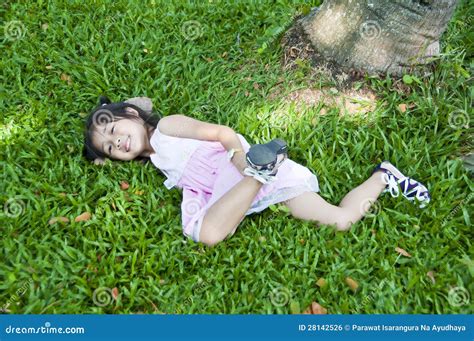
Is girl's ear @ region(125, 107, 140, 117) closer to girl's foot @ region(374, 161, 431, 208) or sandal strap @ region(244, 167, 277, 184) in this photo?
sandal strap @ region(244, 167, 277, 184)

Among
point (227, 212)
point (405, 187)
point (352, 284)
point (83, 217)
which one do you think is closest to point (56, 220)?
point (83, 217)

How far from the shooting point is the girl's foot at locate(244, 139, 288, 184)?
9.80 feet

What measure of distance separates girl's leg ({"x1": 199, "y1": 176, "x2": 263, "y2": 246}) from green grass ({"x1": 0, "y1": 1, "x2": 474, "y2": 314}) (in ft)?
0.29

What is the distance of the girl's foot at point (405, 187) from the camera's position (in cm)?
339

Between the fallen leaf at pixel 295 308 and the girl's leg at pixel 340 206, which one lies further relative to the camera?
the girl's leg at pixel 340 206

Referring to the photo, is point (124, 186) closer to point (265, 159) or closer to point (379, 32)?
point (265, 159)

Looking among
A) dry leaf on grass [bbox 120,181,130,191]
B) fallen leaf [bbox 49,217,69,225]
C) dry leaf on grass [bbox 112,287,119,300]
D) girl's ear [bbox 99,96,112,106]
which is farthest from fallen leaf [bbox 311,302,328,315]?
girl's ear [bbox 99,96,112,106]

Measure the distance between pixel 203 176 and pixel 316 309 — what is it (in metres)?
1.11

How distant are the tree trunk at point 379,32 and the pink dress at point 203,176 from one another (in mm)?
989

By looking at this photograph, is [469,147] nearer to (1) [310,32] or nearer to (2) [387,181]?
(2) [387,181]

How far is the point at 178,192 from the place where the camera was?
11.8 ft

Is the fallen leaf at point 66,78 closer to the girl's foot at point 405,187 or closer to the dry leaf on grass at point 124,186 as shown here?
the dry leaf on grass at point 124,186

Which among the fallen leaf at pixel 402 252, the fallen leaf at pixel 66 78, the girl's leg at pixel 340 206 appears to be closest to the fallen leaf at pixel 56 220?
the girl's leg at pixel 340 206

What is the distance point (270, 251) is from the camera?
10.4ft
